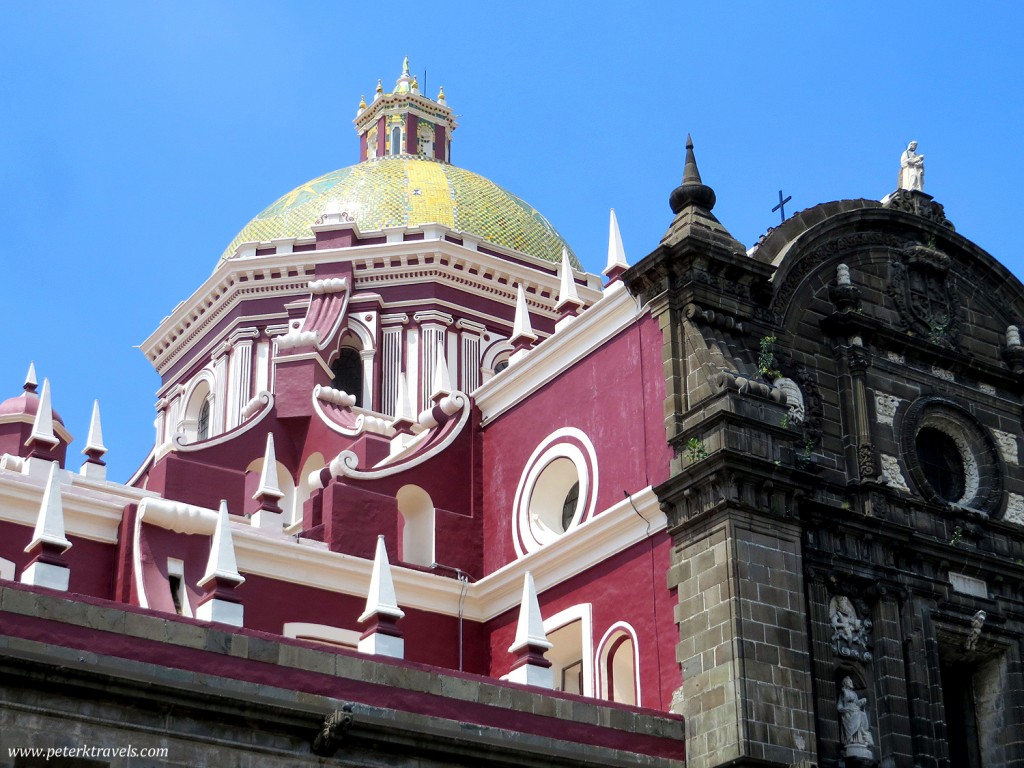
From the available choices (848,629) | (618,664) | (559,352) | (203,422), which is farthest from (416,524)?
(203,422)

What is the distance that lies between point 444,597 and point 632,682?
356 cm

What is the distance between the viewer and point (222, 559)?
21.2 m

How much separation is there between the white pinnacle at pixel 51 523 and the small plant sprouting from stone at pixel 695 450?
840cm

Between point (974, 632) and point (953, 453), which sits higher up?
point (953, 453)

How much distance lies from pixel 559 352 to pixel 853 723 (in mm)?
7643

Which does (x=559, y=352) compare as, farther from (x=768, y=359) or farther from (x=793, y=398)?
(x=793, y=398)

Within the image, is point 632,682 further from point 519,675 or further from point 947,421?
point 947,421

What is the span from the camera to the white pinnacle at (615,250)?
2820 centimetres

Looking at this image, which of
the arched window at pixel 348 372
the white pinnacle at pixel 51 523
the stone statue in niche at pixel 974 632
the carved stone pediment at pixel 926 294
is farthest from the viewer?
the arched window at pixel 348 372

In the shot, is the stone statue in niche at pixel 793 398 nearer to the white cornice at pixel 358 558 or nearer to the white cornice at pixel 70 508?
the white cornice at pixel 358 558

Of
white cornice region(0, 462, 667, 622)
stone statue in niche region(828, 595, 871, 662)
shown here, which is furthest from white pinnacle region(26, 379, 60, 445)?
stone statue in niche region(828, 595, 871, 662)

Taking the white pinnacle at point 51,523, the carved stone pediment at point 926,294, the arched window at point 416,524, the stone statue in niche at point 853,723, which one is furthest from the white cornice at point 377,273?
the white pinnacle at point 51,523

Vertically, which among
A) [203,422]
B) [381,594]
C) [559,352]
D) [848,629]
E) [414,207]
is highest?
[414,207]

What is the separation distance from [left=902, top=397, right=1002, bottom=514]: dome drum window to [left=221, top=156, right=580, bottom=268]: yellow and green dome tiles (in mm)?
14394
